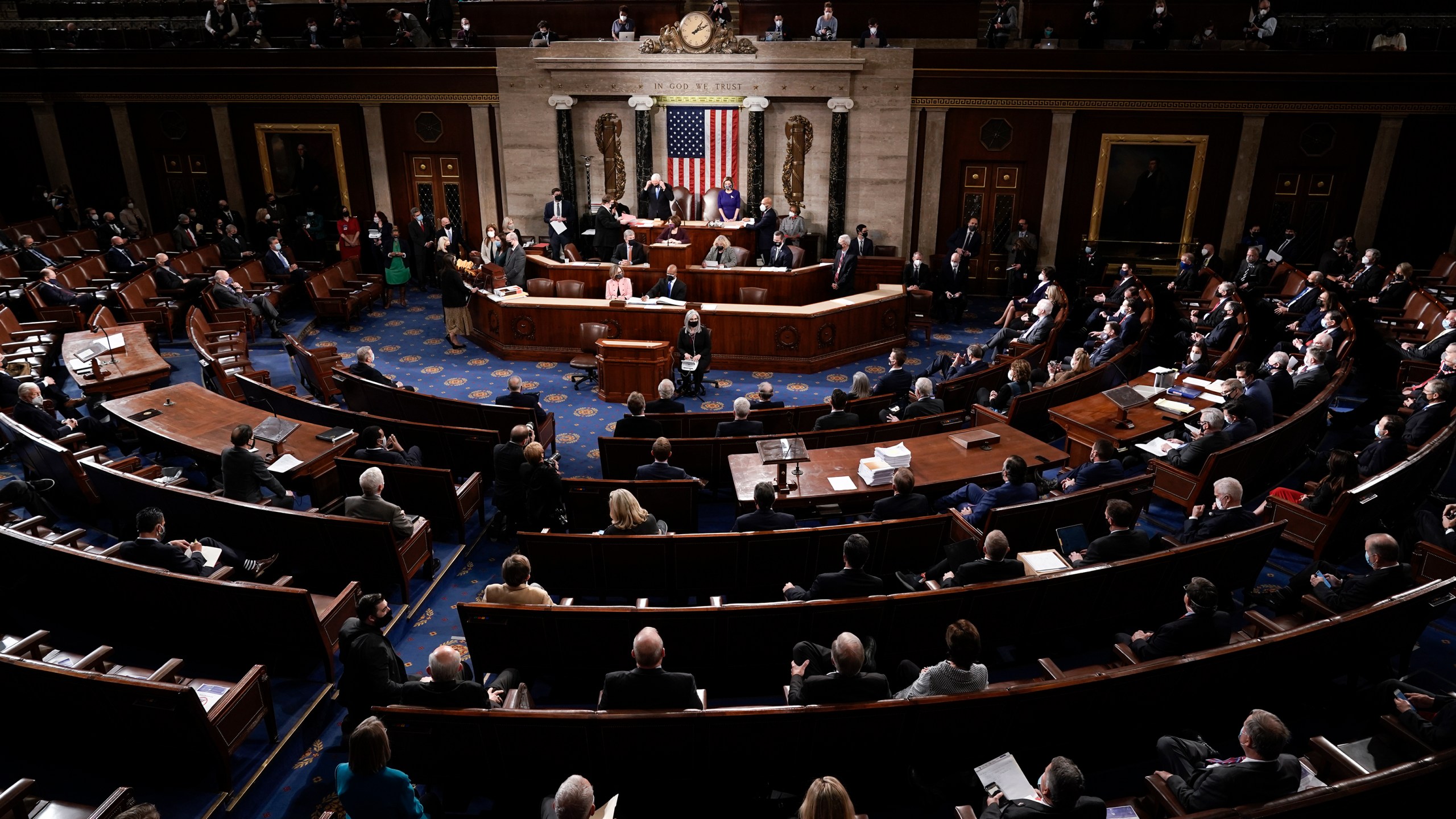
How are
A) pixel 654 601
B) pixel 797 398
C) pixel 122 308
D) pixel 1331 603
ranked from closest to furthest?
pixel 1331 603 < pixel 654 601 < pixel 797 398 < pixel 122 308

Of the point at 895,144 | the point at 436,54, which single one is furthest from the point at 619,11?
the point at 895,144

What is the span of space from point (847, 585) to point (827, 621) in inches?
10.1

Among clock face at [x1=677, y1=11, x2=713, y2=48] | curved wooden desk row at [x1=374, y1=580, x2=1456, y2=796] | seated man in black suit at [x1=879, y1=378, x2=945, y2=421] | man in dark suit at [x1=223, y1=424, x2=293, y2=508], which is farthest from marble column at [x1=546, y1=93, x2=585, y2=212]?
curved wooden desk row at [x1=374, y1=580, x2=1456, y2=796]

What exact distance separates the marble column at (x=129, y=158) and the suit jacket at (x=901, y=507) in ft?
54.1

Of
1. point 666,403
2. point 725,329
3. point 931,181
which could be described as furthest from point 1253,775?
point 931,181

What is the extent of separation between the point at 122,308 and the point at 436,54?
709 centimetres

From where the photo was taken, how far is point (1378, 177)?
14.8m

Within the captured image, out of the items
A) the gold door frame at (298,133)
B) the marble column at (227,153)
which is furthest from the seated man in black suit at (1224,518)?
the marble column at (227,153)

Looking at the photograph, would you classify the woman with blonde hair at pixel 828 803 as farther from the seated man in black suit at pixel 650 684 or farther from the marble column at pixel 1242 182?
the marble column at pixel 1242 182

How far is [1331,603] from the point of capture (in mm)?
5395

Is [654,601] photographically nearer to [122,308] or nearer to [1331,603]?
[1331,603]

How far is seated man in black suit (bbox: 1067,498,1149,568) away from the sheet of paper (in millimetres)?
1831

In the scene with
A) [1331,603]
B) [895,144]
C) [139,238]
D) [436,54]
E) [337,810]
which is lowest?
[337,810]

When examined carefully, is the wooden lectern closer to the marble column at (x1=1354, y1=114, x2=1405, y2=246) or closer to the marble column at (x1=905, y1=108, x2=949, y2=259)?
the marble column at (x1=905, y1=108, x2=949, y2=259)
